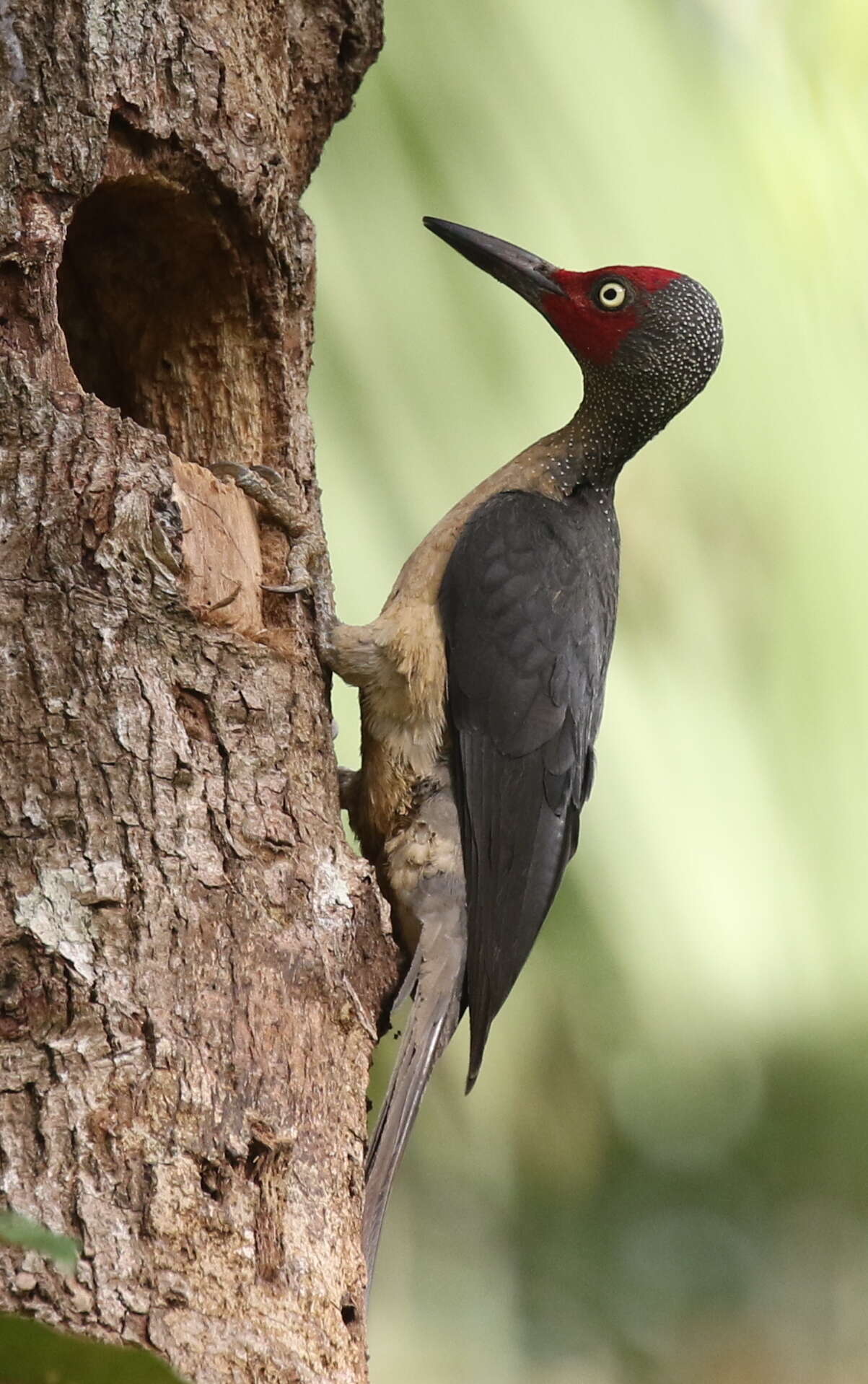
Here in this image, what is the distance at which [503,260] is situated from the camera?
11.5 feet

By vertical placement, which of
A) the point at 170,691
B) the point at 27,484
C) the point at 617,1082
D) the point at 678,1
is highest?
the point at 678,1

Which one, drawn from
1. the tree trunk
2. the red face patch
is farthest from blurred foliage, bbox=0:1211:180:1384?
the red face patch

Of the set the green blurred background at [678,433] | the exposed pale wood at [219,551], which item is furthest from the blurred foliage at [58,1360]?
the green blurred background at [678,433]

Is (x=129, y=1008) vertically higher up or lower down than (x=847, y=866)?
lower down

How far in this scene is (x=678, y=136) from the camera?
11.7 feet

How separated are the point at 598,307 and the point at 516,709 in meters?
1.14

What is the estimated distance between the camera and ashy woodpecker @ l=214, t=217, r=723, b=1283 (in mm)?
2934

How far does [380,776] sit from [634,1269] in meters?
2.20

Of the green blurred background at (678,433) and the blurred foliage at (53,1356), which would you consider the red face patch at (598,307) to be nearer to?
the green blurred background at (678,433)

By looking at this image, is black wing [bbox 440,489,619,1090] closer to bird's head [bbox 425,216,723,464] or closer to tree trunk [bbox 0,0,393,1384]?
bird's head [bbox 425,216,723,464]

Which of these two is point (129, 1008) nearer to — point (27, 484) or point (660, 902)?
point (27, 484)

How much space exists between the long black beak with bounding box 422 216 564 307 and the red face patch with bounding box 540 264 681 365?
0.02m

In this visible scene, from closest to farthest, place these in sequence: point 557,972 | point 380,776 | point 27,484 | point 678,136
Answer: point 27,484
point 380,776
point 678,136
point 557,972

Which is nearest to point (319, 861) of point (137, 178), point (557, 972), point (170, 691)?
point (170, 691)
